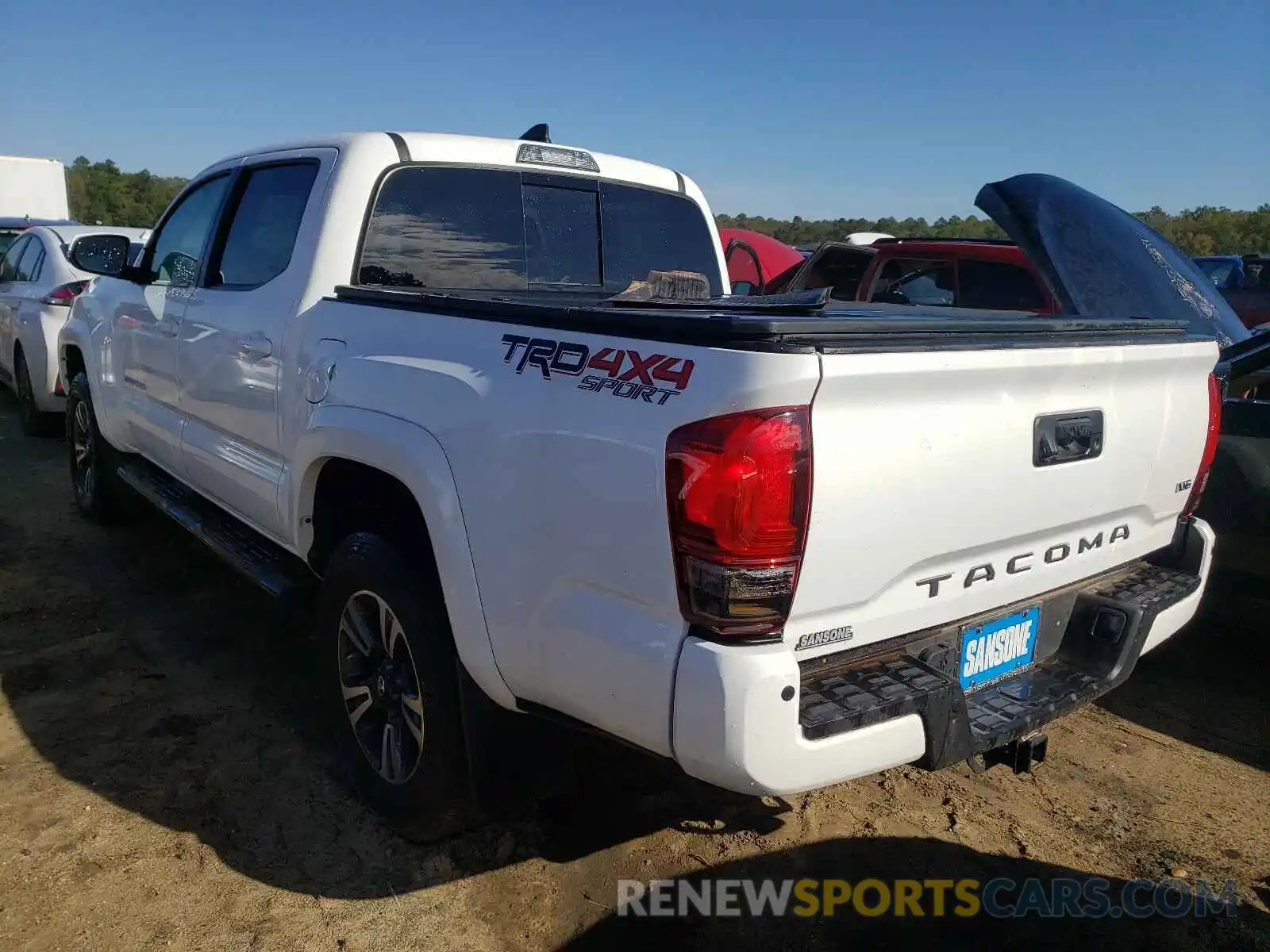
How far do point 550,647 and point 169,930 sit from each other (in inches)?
52.6

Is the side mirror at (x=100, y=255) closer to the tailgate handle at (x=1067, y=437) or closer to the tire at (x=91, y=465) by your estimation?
the tire at (x=91, y=465)

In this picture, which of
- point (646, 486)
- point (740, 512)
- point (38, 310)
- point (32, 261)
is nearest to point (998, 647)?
point (740, 512)

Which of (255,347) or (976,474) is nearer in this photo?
(976,474)

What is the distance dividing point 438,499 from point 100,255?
3.34m

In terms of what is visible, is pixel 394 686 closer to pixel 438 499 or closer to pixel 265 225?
pixel 438 499

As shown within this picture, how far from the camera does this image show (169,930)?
2.46m

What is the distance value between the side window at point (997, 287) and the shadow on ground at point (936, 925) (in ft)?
15.6

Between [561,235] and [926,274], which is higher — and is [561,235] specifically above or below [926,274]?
above

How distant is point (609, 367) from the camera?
200cm

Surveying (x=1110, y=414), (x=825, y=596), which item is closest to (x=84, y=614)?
(x=825, y=596)

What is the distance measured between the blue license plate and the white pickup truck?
0.5 inches

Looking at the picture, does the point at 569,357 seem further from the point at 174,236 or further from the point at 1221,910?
the point at 174,236

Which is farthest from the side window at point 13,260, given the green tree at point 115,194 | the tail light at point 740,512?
the green tree at point 115,194

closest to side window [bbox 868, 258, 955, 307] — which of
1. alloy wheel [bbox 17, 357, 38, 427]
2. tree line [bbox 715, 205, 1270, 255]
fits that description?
alloy wheel [bbox 17, 357, 38, 427]
